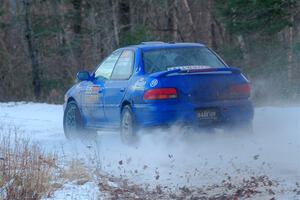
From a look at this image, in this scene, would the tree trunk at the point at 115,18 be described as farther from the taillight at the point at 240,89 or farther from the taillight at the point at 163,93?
the taillight at the point at 163,93

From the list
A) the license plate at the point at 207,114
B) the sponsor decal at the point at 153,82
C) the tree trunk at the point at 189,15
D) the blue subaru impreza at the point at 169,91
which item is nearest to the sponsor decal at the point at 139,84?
the blue subaru impreza at the point at 169,91

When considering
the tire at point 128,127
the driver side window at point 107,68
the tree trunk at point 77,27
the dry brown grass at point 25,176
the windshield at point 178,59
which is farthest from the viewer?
the tree trunk at point 77,27

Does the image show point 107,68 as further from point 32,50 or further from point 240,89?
point 32,50

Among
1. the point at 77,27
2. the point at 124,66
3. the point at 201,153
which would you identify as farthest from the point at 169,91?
the point at 77,27

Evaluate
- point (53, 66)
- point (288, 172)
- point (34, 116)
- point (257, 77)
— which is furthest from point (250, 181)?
point (53, 66)

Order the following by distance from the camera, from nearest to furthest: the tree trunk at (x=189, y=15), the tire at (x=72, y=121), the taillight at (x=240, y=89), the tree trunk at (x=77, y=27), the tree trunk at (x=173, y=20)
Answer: the taillight at (x=240, y=89)
the tire at (x=72, y=121)
the tree trunk at (x=173, y=20)
the tree trunk at (x=189, y=15)
the tree trunk at (x=77, y=27)

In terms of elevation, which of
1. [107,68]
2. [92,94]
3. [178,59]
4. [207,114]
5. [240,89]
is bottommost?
[207,114]

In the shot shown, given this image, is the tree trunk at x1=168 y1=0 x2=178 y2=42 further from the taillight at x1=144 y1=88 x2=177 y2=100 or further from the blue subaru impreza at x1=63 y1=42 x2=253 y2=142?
the taillight at x1=144 y1=88 x2=177 y2=100

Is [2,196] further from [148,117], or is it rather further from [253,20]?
[253,20]

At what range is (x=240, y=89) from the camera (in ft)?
39.5

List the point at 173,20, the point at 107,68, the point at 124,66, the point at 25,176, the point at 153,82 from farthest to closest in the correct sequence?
1. the point at 173,20
2. the point at 107,68
3. the point at 124,66
4. the point at 153,82
5. the point at 25,176

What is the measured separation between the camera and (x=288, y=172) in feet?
32.5

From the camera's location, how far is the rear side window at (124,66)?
12.8 metres

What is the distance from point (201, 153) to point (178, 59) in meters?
1.82
